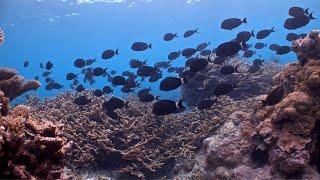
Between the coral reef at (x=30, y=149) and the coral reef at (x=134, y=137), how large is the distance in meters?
4.34

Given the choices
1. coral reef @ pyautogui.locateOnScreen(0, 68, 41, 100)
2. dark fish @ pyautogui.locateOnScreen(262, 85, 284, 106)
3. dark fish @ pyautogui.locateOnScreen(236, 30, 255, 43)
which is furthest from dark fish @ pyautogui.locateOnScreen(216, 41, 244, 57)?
coral reef @ pyautogui.locateOnScreen(0, 68, 41, 100)

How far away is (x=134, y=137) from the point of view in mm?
10344

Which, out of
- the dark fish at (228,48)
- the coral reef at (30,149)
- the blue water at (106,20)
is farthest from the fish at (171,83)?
the blue water at (106,20)

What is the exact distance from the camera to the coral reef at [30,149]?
4.39 m

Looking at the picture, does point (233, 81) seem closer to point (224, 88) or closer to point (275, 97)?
point (224, 88)

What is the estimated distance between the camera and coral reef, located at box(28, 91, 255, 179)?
977 cm

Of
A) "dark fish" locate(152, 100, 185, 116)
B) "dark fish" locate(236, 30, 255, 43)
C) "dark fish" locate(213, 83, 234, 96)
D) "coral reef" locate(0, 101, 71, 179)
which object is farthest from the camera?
"dark fish" locate(236, 30, 255, 43)

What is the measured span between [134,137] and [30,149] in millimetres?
5534

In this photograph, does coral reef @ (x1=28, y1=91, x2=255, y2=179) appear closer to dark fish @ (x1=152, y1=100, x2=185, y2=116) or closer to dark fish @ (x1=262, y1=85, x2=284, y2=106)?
dark fish @ (x1=152, y1=100, x2=185, y2=116)

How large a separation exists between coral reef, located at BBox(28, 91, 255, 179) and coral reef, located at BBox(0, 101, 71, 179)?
4343 millimetres

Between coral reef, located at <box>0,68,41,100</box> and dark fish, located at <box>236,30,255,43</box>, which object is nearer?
coral reef, located at <box>0,68,41,100</box>

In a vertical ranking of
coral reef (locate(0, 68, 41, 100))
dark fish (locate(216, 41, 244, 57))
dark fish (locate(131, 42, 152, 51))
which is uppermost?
dark fish (locate(131, 42, 152, 51))

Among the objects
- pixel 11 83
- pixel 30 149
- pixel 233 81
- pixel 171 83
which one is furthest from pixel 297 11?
pixel 30 149

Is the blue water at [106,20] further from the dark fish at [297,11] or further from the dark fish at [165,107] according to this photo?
the dark fish at [165,107]
